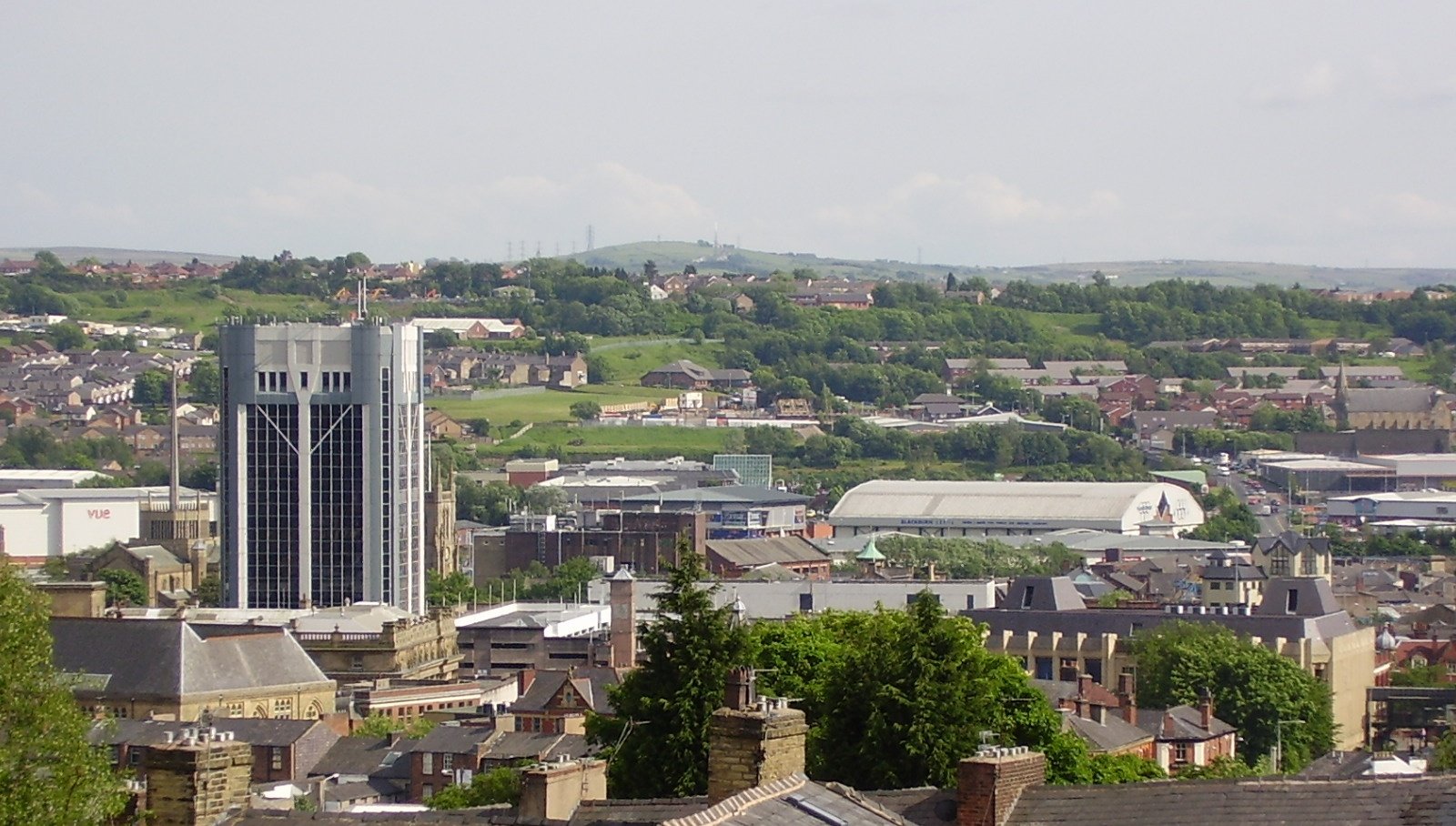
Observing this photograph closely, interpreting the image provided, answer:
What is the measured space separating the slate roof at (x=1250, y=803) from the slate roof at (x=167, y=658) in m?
53.4

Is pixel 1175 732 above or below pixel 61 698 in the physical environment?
below

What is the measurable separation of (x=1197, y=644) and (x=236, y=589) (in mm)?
42570

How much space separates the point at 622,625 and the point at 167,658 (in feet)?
77.3

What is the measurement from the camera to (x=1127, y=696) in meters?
85.3

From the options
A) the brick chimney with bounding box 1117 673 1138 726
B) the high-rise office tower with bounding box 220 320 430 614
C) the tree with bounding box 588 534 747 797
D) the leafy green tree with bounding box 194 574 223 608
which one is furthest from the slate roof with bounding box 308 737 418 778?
the leafy green tree with bounding box 194 574 223 608

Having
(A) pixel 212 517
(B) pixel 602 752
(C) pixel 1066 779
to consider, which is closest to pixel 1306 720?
(C) pixel 1066 779

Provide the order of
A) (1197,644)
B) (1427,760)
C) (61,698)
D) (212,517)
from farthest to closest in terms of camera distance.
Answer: (212,517), (1197,644), (1427,760), (61,698)

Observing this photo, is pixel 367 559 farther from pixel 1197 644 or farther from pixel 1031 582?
pixel 1197 644

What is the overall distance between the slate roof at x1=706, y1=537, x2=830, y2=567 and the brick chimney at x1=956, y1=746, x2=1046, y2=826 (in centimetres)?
12531

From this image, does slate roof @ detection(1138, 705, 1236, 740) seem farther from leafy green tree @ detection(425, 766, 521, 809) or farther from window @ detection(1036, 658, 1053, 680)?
leafy green tree @ detection(425, 766, 521, 809)

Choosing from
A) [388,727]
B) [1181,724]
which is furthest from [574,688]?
[1181,724]

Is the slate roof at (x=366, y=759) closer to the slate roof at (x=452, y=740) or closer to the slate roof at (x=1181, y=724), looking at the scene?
the slate roof at (x=452, y=740)

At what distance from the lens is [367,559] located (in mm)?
118125

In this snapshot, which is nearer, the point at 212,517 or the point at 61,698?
the point at 61,698
